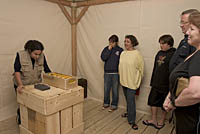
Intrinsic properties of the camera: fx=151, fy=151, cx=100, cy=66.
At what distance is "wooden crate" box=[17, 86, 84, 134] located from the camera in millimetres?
1737

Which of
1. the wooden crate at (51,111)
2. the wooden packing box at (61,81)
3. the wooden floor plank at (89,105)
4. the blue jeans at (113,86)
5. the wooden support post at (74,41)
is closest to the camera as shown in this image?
the wooden crate at (51,111)

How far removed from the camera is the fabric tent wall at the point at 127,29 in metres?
2.52

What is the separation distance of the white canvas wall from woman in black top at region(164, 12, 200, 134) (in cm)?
162

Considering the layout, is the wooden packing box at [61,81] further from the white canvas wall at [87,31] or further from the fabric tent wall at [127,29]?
the fabric tent wall at [127,29]

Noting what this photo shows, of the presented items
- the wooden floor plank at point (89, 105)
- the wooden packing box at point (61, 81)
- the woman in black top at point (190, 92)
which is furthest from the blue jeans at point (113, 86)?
the woman in black top at point (190, 92)

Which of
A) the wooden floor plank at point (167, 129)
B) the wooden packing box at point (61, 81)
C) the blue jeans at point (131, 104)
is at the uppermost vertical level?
the wooden packing box at point (61, 81)

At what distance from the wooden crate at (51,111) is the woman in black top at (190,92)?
49.0 inches

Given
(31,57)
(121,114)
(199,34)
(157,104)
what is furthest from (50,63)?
(199,34)

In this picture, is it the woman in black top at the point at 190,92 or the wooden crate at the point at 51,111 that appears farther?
the wooden crate at the point at 51,111

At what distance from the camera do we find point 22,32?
8.86 ft

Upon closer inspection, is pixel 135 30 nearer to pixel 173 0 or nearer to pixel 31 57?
pixel 173 0

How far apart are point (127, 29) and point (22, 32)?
194cm

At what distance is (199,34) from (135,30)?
1.94 m

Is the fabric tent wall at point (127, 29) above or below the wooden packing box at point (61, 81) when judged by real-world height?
above
